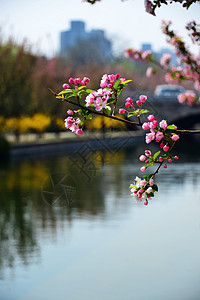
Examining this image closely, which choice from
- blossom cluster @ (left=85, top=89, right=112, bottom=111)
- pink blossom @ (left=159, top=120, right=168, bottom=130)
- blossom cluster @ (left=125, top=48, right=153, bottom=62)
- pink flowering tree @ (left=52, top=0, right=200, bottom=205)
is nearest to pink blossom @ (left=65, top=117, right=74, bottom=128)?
pink flowering tree @ (left=52, top=0, right=200, bottom=205)

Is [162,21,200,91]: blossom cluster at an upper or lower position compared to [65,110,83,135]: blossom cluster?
upper

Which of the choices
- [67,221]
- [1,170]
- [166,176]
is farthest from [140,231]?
[1,170]

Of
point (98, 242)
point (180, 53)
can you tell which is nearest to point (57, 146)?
point (180, 53)

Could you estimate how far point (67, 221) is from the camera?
14.5 metres

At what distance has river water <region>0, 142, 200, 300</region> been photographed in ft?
30.7

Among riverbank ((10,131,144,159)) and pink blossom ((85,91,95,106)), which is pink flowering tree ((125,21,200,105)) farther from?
riverbank ((10,131,144,159))

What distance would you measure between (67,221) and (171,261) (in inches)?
161

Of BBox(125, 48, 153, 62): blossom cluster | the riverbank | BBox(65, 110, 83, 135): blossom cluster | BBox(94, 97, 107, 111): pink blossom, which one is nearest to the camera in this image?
BBox(94, 97, 107, 111): pink blossom

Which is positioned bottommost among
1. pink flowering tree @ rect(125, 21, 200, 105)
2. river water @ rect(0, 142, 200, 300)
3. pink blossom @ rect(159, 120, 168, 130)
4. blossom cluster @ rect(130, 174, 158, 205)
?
river water @ rect(0, 142, 200, 300)

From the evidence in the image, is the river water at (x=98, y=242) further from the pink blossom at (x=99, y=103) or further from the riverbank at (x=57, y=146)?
the riverbank at (x=57, y=146)

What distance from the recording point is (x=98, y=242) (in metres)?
12.2

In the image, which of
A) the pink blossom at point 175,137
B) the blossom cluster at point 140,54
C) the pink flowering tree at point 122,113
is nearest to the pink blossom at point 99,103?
the pink flowering tree at point 122,113

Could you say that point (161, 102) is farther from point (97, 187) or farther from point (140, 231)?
point (140, 231)

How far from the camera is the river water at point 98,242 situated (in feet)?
30.7
